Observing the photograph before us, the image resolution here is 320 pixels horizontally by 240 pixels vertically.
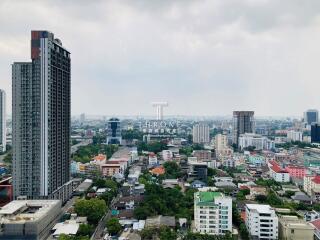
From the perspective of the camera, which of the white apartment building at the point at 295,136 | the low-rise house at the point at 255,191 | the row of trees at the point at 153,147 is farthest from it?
the white apartment building at the point at 295,136

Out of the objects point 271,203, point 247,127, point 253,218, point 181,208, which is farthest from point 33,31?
point 247,127

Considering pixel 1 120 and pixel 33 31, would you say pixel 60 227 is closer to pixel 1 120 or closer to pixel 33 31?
pixel 33 31

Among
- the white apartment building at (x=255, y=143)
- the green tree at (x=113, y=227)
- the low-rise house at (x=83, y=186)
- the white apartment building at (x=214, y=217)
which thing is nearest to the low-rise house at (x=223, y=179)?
the low-rise house at (x=83, y=186)

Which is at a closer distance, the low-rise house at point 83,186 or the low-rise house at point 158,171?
the low-rise house at point 83,186

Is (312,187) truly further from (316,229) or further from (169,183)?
(169,183)

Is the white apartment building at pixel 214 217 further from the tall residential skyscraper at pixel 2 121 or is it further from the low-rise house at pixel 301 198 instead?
the tall residential skyscraper at pixel 2 121

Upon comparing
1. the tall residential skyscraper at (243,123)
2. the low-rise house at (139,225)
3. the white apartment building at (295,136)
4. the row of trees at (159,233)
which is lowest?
the low-rise house at (139,225)
